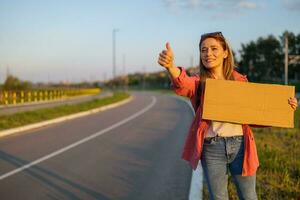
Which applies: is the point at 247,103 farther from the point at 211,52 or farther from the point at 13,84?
the point at 13,84

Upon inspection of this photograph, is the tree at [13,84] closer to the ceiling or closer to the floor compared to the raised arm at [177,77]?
closer to the floor

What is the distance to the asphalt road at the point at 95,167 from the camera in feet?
25.1

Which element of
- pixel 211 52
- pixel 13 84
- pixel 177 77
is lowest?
pixel 13 84

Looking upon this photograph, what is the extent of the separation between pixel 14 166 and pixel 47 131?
7716 mm

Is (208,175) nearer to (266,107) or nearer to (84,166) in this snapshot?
(266,107)

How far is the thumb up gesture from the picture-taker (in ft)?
12.4

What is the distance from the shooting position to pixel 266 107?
4.30 meters

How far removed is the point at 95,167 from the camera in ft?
32.4

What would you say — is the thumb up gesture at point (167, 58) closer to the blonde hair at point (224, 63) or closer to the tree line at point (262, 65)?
the blonde hair at point (224, 63)

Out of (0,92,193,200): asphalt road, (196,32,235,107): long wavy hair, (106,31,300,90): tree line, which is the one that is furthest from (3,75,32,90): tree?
(196,32,235,107): long wavy hair

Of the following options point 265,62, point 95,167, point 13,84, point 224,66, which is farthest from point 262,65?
point 224,66

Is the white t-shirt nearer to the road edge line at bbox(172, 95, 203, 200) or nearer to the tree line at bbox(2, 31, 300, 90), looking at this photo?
the road edge line at bbox(172, 95, 203, 200)

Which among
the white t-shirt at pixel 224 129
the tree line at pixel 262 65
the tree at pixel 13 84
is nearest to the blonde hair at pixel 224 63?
the white t-shirt at pixel 224 129

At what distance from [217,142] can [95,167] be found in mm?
6160
